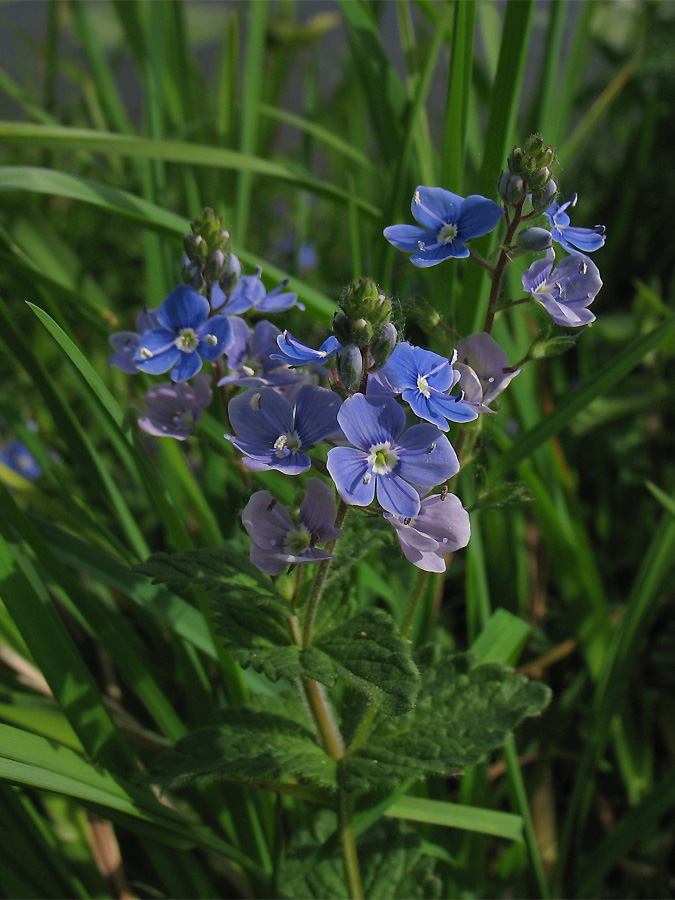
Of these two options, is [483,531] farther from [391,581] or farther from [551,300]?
[551,300]

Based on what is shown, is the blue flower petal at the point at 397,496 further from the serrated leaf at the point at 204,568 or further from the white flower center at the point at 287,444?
the serrated leaf at the point at 204,568

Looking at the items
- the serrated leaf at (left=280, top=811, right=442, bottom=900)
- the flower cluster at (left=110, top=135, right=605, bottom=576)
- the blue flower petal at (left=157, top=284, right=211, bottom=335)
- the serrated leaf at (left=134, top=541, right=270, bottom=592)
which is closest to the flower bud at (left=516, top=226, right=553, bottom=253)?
the flower cluster at (left=110, top=135, right=605, bottom=576)

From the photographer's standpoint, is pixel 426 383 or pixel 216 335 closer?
pixel 426 383

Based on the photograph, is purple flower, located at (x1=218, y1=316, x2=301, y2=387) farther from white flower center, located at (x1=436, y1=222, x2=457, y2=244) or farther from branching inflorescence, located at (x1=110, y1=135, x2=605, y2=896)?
white flower center, located at (x1=436, y1=222, x2=457, y2=244)

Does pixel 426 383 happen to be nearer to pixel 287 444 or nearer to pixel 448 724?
pixel 287 444

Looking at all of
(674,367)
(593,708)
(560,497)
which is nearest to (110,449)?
(560,497)

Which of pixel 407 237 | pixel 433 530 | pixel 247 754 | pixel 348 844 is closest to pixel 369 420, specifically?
pixel 433 530
